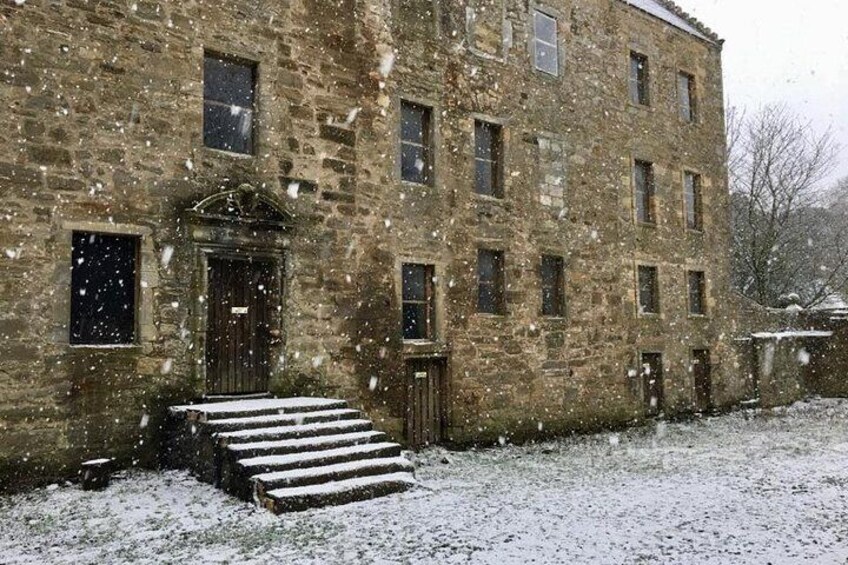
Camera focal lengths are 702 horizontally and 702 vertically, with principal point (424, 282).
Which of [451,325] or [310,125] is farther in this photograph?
[451,325]

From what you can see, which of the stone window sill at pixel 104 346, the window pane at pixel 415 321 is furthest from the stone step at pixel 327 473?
the window pane at pixel 415 321

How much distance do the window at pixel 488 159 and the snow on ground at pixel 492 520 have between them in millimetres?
5861

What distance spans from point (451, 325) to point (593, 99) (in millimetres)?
6978

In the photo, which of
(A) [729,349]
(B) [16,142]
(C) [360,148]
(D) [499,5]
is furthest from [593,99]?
(B) [16,142]

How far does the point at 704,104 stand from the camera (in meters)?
19.9

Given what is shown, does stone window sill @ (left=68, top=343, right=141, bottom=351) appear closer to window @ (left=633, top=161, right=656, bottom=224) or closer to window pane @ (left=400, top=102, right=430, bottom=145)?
window pane @ (left=400, top=102, right=430, bottom=145)

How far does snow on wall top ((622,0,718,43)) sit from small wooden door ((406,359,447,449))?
11.3 metres

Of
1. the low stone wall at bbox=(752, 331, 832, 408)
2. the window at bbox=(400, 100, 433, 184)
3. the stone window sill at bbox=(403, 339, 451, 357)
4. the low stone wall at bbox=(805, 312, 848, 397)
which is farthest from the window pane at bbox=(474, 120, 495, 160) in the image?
the low stone wall at bbox=(805, 312, 848, 397)

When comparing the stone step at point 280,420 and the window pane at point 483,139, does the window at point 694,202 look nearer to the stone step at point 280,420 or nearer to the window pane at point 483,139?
the window pane at point 483,139

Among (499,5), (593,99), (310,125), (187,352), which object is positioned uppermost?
(499,5)

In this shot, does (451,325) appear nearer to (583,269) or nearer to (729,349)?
(583,269)

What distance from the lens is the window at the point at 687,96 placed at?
19.4 metres

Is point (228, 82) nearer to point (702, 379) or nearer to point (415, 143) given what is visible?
point (415, 143)

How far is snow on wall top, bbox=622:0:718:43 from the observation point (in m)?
18.5
